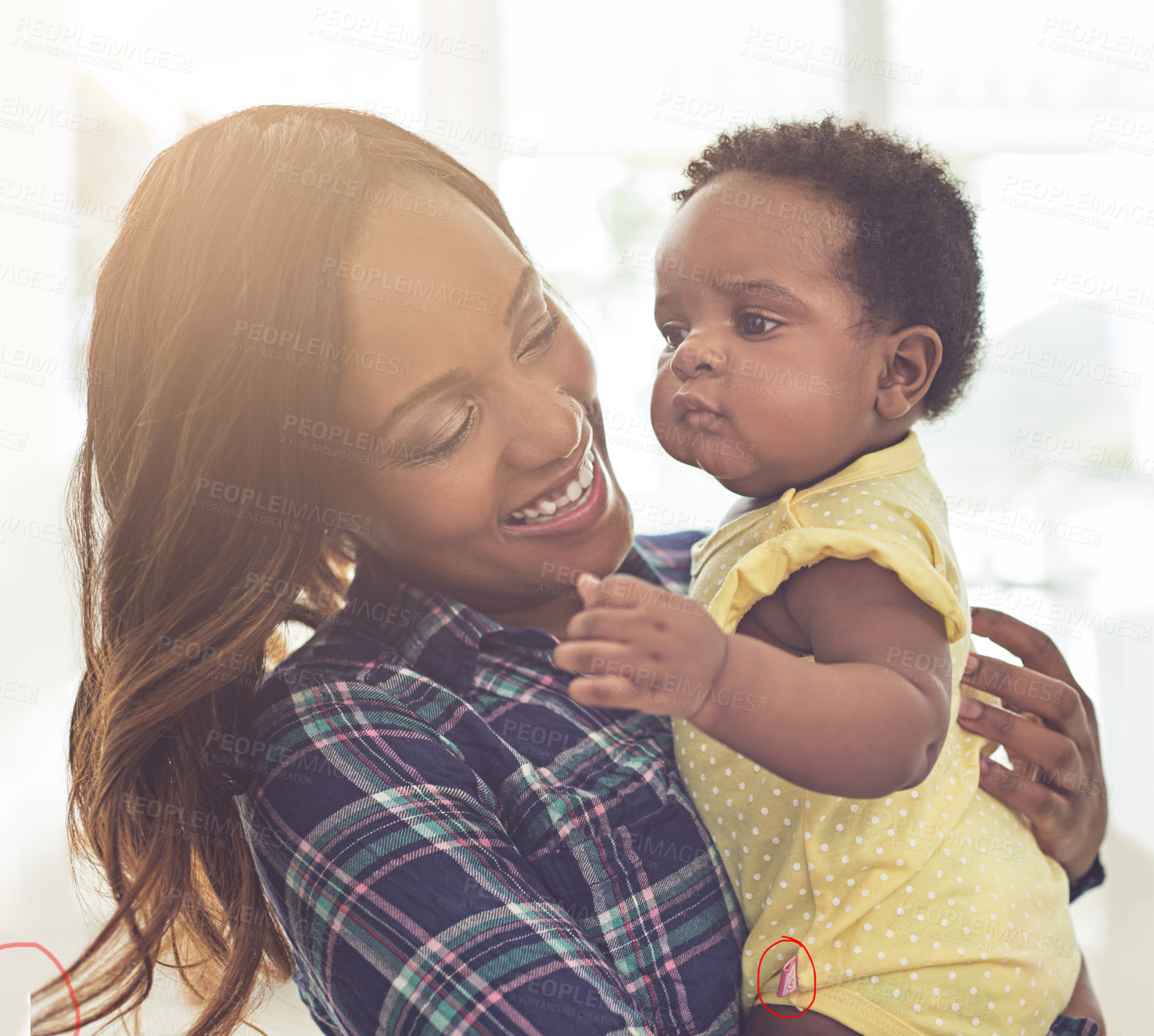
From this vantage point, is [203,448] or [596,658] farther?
[203,448]

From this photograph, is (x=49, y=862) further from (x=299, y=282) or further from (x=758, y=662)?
(x=758, y=662)

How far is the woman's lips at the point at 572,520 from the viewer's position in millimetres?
1023

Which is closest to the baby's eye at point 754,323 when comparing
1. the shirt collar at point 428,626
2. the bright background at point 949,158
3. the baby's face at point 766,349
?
the baby's face at point 766,349

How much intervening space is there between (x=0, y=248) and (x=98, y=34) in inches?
25.7

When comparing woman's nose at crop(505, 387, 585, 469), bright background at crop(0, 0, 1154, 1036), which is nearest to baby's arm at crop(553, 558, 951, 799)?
woman's nose at crop(505, 387, 585, 469)

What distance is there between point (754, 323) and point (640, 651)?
462 mm

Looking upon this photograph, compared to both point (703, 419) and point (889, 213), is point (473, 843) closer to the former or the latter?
point (703, 419)

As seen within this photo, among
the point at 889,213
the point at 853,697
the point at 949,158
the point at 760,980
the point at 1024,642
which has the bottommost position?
the point at 760,980

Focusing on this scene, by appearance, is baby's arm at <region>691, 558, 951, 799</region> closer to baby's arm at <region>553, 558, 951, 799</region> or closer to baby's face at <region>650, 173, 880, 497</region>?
baby's arm at <region>553, 558, 951, 799</region>

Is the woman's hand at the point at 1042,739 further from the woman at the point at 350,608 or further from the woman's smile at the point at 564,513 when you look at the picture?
the woman's smile at the point at 564,513

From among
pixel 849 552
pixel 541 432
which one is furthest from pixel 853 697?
pixel 541 432

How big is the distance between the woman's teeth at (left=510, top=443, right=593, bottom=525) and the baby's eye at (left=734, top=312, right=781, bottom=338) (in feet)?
0.70

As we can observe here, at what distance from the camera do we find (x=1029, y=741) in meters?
1.11

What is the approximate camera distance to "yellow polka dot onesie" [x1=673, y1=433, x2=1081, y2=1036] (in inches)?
36.1
